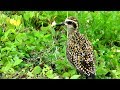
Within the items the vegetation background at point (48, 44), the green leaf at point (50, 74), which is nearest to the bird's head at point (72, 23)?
the vegetation background at point (48, 44)

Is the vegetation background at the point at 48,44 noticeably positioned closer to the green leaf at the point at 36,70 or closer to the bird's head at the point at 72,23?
the green leaf at the point at 36,70

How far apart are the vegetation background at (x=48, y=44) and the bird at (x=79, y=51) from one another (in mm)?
115

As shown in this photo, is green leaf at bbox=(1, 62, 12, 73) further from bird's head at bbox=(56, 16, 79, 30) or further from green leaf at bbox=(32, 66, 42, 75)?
bird's head at bbox=(56, 16, 79, 30)

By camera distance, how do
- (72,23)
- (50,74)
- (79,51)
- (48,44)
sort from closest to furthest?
(79,51)
(50,74)
(72,23)
(48,44)

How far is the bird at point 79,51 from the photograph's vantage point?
6336 millimetres

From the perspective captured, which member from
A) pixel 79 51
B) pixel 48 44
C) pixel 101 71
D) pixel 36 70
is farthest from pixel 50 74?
pixel 48 44

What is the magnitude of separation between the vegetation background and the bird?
0.12 metres

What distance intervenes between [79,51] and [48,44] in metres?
0.78

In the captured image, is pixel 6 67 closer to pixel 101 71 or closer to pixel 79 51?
pixel 79 51

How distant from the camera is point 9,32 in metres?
7.38

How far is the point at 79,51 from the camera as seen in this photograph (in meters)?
6.55
